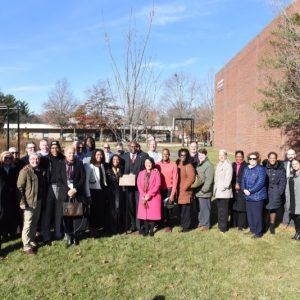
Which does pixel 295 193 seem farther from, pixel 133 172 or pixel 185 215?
pixel 133 172

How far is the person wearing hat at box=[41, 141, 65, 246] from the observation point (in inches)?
277

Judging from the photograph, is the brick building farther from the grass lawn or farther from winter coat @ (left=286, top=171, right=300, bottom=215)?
the grass lawn

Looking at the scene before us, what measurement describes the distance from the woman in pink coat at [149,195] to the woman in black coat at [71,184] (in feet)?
4.07

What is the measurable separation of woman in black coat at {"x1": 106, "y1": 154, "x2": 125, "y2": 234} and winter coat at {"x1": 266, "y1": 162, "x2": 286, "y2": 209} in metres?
2.99

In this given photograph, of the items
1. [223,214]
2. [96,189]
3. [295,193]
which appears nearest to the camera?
[295,193]

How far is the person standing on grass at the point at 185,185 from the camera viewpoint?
807 centimetres

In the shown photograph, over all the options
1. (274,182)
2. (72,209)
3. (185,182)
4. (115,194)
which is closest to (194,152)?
(185,182)

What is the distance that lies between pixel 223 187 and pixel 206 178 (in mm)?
427

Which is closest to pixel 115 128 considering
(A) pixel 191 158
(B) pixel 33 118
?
(A) pixel 191 158

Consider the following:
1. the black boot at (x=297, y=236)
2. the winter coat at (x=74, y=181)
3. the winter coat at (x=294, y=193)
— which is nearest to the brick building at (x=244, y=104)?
the winter coat at (x=294, y=193)

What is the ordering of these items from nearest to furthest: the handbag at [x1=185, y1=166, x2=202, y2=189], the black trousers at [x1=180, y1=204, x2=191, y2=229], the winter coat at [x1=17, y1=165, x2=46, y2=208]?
1. the winter coat at [x1=17, y1=165, x2=46, y2=208]
2. the black trousers at [x1=180, y1=204, x2=191, y2=229]
3. the handbag at [x1=185, y1=166, x2=202, y2=189]

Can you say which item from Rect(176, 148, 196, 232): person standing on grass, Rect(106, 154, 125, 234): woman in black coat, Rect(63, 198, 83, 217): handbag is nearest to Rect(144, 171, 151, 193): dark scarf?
Rect(106, 154, 125, 234): woman in black coat

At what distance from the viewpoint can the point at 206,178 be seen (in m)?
8.29

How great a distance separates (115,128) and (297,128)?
887 cm
